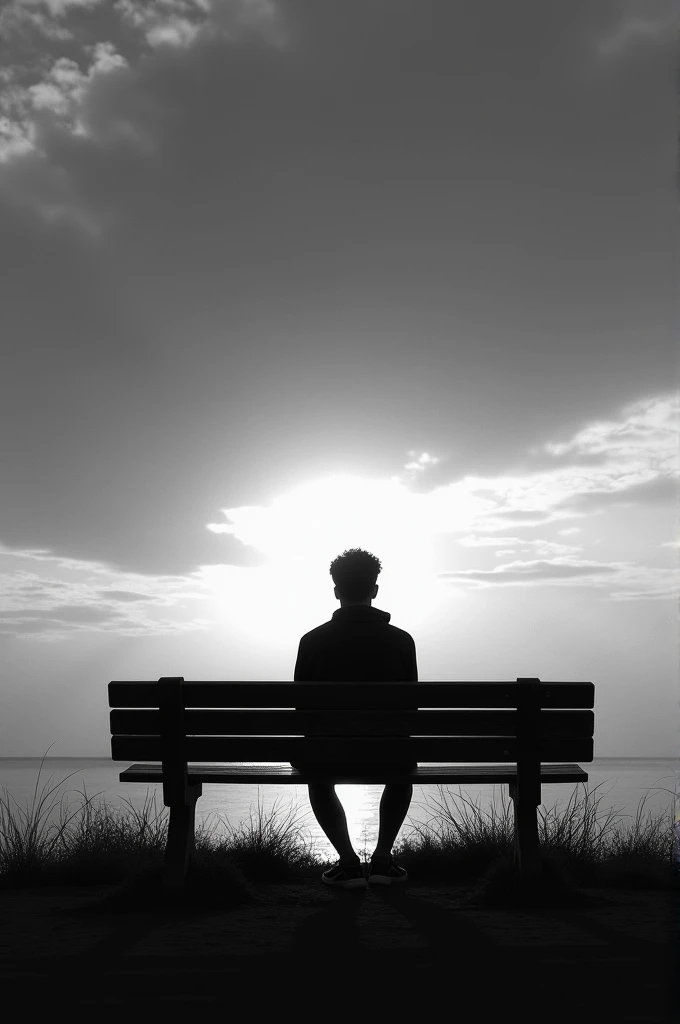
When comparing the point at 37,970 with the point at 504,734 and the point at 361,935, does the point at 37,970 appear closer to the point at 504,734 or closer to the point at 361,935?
the point at 361,935

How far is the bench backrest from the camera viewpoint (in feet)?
14.5

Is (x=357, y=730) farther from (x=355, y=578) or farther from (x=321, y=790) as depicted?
(x=355, y=578)

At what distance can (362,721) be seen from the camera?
4.42 metres

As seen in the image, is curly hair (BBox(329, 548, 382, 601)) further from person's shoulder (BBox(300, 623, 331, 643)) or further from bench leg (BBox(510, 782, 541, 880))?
bench leg (BBox(510, 782, 541, 880))

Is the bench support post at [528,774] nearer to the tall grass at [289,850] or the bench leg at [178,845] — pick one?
the tall grass at [289,850]

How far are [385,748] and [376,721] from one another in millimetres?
144

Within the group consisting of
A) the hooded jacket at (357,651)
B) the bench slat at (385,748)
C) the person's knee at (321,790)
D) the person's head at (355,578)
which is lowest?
the person's knee at (321,790)

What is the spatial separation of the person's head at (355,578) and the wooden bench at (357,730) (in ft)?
2.32

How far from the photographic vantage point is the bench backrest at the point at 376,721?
4410 mm

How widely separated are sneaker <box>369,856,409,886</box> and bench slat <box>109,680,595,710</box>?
96cm

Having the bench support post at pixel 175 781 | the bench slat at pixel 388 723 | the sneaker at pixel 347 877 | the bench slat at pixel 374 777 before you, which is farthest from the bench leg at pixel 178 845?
the sneaker at pixel 347 877

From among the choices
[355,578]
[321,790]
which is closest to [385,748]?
[321,790]

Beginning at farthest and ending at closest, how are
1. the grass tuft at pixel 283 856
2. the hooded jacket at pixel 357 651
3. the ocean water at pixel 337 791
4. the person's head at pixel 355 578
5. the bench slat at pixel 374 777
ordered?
the ocean water at pixel 337 791
the person's head at pixel 355 578
the hooded jacket at pixel 357 651
the bench slat at pixel 374 777
the grass tuft at pixel 283 856

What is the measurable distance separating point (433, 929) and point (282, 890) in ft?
4.01
